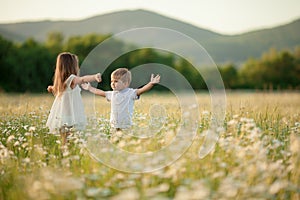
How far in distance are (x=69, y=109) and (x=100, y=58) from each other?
5084 centimetres

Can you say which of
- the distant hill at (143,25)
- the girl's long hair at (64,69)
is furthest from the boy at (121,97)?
the distant hill at (143,25)

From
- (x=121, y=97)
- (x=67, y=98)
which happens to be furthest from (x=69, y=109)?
(x=121, y=97)

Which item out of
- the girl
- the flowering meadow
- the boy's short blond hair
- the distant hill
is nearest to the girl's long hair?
the girl

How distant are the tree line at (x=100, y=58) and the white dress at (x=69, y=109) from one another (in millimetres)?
18351

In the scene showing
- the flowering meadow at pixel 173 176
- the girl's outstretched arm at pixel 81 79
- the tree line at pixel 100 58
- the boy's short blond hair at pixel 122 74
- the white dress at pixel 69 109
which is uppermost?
the tree line at pixel 100 58

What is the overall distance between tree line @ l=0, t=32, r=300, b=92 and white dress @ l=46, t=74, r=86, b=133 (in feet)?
60.2

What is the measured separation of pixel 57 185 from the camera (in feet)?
14.5

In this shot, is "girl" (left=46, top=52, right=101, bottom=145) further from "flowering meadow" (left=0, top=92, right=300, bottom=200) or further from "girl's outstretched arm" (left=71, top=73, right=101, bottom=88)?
"flowering meadow" (left=0, top=92, right=300, bottom=200)

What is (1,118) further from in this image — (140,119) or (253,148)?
(253,148)

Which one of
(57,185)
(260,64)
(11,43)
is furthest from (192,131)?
(260,64)

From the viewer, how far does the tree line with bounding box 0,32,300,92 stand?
176ft

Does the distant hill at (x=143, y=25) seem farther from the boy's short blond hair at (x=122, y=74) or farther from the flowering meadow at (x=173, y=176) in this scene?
the flowering meadow at (x=173, y=176)

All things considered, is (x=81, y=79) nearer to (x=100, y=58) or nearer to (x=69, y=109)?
(x=69, y=109)

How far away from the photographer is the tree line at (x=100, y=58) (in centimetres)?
5372
